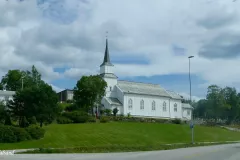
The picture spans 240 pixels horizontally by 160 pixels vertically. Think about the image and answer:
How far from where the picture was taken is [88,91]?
68.4m

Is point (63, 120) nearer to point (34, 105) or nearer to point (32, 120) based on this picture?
point (32, 120)

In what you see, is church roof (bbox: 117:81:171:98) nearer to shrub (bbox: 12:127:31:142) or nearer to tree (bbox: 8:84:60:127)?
tree (bbox: 8:84:60:127)

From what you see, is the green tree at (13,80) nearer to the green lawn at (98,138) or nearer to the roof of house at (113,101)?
the roof of house at (113,101)

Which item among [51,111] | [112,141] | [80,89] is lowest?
[112,141]

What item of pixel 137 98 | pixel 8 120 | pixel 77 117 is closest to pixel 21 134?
pixel 8 120

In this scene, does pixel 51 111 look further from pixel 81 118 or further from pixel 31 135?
pixel 81 118

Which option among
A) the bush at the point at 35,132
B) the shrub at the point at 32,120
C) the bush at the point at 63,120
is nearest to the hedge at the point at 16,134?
the bush at the point at 35,132

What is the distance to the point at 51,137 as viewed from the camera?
122 ft

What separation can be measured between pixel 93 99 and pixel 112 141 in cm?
3152

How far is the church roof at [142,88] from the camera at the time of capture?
92.4 m

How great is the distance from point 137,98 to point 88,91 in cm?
2535

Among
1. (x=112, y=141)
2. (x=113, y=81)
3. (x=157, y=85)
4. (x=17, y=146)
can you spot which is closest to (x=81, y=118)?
(x=112, y=141)

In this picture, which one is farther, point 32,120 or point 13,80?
point 13,80

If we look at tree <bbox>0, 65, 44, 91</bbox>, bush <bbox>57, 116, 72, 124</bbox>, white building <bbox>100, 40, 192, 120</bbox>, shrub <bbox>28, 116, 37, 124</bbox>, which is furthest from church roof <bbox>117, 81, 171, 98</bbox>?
shrub <bbox>28, 116, 37, 124</bbox>
